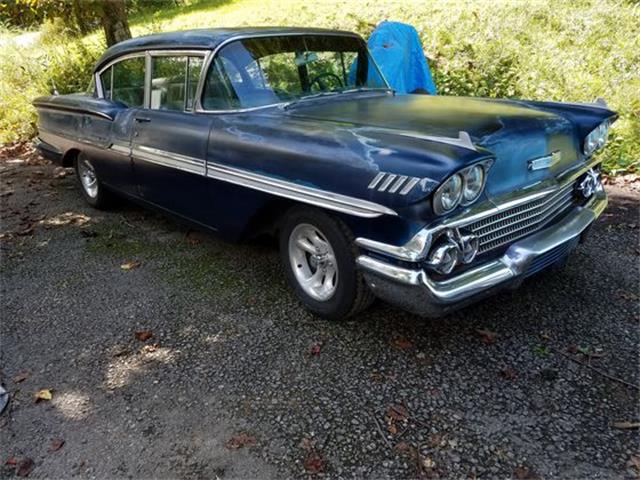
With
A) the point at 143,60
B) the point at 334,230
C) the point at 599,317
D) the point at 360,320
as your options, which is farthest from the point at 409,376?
the point at 143,60

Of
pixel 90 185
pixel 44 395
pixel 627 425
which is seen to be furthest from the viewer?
pixel 90 185

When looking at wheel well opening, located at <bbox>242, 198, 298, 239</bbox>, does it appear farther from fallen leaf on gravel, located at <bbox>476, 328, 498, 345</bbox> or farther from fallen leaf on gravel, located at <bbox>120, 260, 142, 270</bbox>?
fallen leaf on gravel, located at <bbox>476, 328, 498, 345</bbox>

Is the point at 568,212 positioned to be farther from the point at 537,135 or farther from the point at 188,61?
the point at 188,61

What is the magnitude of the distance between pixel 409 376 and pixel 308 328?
2.32ft

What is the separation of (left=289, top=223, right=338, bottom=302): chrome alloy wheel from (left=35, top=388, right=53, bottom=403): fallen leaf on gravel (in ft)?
4.80

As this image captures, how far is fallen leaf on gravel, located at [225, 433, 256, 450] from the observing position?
227 centimetres

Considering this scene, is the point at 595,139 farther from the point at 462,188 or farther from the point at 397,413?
the point at 397,413

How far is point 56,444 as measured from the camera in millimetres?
2348

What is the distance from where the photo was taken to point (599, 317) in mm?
3062

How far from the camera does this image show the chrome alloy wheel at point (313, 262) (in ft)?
9.83

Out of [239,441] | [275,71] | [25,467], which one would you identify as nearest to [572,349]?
[239,441]

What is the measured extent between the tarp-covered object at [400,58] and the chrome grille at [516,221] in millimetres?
2865

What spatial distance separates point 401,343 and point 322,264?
0.64 meters

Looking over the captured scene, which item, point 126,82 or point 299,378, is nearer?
point 299,378
